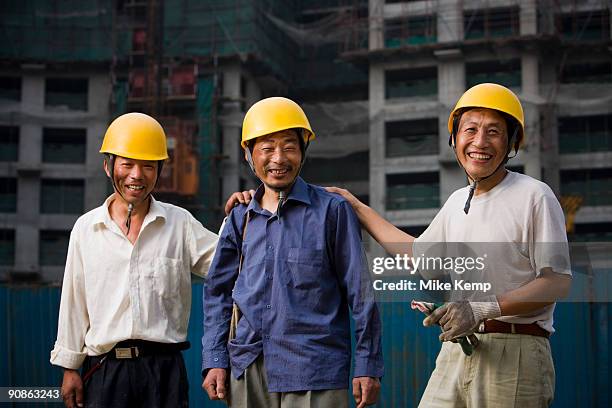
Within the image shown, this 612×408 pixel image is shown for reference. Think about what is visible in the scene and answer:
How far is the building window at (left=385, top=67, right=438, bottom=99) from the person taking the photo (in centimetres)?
1179

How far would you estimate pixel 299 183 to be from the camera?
292cm

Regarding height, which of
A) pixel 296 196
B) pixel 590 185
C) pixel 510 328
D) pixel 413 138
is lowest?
pixel 510 328

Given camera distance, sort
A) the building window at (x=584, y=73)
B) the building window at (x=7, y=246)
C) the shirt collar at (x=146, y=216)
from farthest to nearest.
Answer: the building window at (x=7, y=246), the building window at (x=584, y=73), the shirt collar at (x=146, y=216)

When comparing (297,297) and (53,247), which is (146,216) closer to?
(297,297)

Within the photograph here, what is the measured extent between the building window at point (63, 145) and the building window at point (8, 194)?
67 cm

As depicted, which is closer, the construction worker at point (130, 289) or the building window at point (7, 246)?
the construction worker at point (130, 289)

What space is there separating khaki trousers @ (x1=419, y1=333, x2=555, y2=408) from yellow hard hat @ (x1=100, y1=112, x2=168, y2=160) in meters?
1.51

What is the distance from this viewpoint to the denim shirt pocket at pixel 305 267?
2762mm

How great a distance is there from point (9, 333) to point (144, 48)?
25.5 feet

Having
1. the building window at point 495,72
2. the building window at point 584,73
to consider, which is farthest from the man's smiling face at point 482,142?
the building window at point 584,73

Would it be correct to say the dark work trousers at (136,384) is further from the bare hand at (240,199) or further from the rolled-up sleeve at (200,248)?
the bare hand at (240,199)

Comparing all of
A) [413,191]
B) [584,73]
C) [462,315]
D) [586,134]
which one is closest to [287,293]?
[462,315]

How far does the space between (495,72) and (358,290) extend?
964 centimetres

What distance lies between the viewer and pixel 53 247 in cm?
1319
